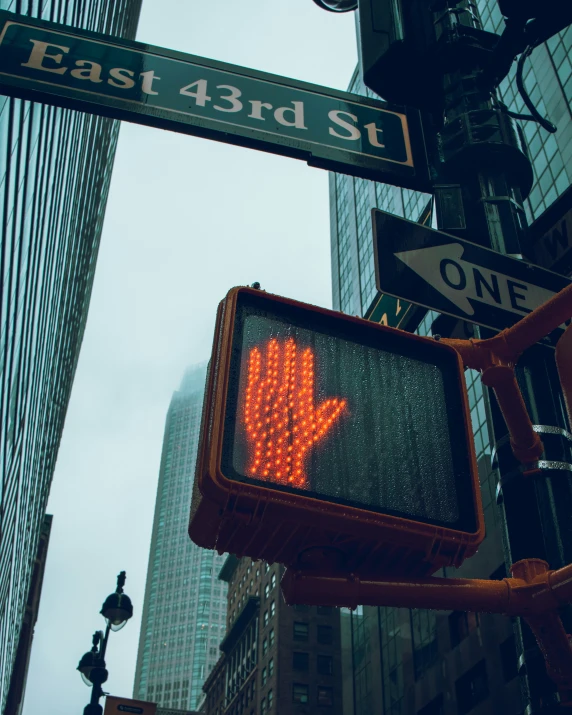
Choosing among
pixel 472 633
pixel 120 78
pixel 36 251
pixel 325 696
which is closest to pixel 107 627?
pixel 120 78

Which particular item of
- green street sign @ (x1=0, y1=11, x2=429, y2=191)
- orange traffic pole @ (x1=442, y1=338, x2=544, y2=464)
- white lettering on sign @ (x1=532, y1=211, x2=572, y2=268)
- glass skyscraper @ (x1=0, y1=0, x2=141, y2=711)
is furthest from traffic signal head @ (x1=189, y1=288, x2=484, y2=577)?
glass skyscraper @ (x1=0, y1=0, x2=141, y2=711)

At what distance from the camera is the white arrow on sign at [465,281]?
3.73 m

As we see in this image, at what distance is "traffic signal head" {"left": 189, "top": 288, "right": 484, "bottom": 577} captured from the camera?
2.21 meters

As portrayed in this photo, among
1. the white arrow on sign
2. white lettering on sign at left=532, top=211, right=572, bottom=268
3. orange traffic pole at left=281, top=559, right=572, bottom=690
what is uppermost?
white lettering on sign at left=532, top=211, right=572, bottom=268

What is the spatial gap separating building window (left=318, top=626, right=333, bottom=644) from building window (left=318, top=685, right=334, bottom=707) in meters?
4.77

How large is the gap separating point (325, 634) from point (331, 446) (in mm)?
84029

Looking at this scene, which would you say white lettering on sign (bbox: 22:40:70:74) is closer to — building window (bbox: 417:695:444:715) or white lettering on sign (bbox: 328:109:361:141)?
white lettering on sign (bbox: 328:109:361:141)

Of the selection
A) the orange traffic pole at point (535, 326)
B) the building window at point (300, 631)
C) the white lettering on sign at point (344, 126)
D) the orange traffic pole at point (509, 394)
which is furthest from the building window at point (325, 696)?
the orange traffic pole at point (535, 326)

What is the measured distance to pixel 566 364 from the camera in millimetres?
2572

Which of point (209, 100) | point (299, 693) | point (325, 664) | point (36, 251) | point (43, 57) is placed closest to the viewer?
point (43, 57)

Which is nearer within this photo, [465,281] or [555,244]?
[465,281]

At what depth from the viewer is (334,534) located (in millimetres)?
2277

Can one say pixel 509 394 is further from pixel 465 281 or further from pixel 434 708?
pixel 434 708

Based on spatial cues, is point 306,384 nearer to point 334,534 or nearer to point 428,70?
point 334,534
